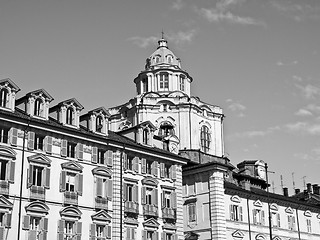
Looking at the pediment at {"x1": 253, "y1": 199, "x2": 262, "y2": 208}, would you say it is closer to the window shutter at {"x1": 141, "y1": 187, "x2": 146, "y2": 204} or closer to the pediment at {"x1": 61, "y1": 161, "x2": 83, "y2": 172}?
the window shutter at {"x1": 141, "y1": 187, "x2": 146, "y2": 204}

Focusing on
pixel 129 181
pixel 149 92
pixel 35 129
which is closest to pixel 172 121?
pixel 149 92

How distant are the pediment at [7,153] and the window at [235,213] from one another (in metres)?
32.0

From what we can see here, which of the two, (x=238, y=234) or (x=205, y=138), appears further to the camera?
(x=205, y=138)

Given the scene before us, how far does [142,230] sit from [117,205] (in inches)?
162

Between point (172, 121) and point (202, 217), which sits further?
point (172, 121)

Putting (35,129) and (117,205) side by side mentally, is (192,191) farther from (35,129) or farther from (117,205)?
(35,129)

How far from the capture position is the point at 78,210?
55.5 m

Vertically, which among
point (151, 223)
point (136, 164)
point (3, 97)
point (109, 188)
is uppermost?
point (3, 97)

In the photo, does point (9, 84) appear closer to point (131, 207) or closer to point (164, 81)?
point (131, 207)

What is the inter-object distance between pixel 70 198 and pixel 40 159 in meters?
4.82

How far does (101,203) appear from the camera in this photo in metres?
57.9

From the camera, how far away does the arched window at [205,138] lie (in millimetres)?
117562

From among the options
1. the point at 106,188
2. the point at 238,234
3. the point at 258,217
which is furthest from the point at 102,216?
the point at 258,217

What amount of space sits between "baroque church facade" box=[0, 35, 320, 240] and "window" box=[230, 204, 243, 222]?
126 millimetres
